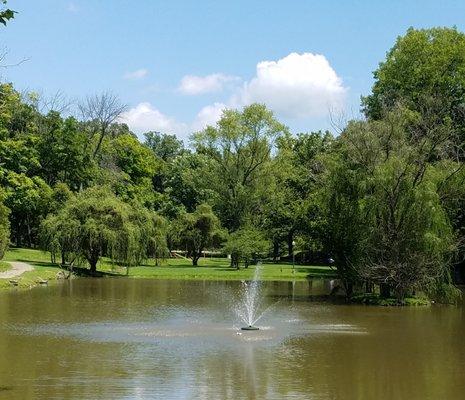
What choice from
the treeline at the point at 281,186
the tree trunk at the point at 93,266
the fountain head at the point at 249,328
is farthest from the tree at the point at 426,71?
the fountain head at the point at 249,328

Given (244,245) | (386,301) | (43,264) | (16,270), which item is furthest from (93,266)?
(386,301)

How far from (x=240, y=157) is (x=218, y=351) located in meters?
50.0

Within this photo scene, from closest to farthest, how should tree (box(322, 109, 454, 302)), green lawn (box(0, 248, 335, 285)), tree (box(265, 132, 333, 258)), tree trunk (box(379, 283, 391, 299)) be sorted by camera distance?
tree (box(322, 109, 454, 302)), tree trunk (box(379, 283, 391, 299)), green lawn (box(0, 248, 335, 285)), tree (box(265, 132, 333, 258))

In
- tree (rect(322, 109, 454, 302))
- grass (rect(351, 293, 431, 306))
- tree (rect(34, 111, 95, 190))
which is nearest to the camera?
tree (rect(322, 109, 454, 302))

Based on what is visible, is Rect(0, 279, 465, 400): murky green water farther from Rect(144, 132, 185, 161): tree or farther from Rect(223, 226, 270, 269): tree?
Rect(144, 132, 185, 161): tree

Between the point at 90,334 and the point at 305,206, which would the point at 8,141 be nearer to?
the point at 305,206

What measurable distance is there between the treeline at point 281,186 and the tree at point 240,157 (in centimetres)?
11

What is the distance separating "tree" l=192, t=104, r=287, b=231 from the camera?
6625cm

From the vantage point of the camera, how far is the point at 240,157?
67188 mm

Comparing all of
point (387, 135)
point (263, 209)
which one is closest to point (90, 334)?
point (387, 135)

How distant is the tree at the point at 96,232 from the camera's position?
137 ft

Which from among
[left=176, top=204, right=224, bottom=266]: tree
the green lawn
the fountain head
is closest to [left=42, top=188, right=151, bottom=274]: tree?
the green lawn

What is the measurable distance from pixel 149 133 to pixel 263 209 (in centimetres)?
5857

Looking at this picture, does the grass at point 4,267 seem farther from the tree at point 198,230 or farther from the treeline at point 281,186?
the tree at point 198,230
